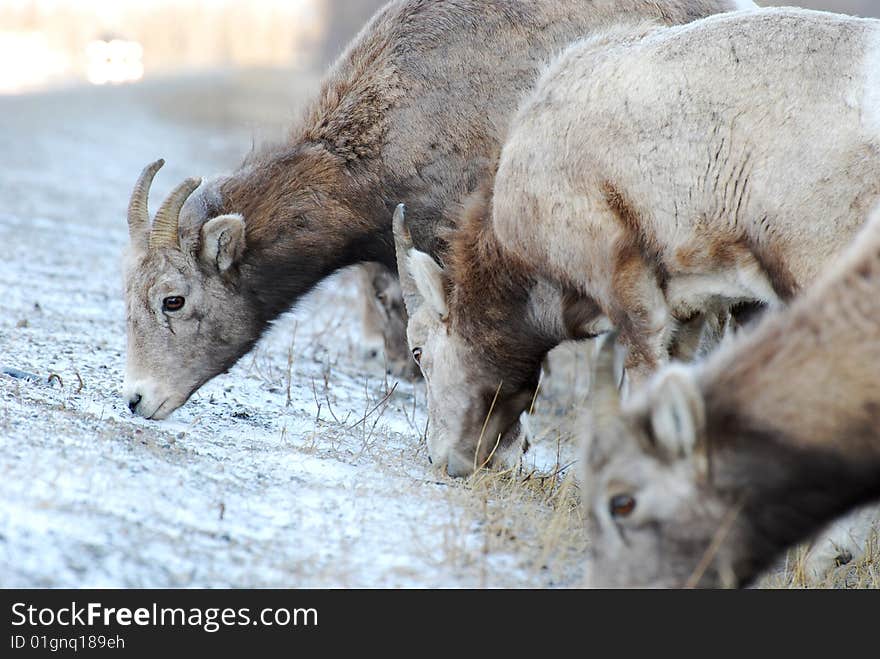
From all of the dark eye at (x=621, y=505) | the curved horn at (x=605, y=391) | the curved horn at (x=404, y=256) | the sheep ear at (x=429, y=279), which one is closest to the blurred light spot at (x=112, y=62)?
the curved horn at (x=404, y=256)

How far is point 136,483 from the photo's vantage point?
5.81 metres

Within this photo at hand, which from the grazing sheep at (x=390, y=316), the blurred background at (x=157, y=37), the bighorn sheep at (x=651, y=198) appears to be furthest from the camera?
the blurred background at (x=157, y=37)

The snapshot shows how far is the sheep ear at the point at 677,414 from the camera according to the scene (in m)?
4.53

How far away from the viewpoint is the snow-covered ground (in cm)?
513

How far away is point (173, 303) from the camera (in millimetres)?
8062

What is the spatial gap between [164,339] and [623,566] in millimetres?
A: 4158

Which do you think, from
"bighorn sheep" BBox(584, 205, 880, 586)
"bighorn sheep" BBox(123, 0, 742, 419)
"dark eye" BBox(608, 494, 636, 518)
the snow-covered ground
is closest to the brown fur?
"bighorn sheep" BBox(123, 0, 742, 419)

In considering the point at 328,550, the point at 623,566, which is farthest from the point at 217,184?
the point at 623,566

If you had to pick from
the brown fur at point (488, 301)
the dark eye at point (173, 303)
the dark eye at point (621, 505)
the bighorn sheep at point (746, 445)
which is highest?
the bighorn sheep at point (746, 445)

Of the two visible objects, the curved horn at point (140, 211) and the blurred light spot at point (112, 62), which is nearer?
the curved horn at point (140, 211)

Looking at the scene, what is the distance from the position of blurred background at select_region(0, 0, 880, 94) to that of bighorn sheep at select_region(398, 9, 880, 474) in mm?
29727

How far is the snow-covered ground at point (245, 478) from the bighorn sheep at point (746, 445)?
0.68 meters

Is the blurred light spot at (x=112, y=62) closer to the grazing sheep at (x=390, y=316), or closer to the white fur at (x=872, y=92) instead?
the grazing sheep at (x=390, y=316)

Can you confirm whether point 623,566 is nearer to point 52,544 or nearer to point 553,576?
point 553,576
